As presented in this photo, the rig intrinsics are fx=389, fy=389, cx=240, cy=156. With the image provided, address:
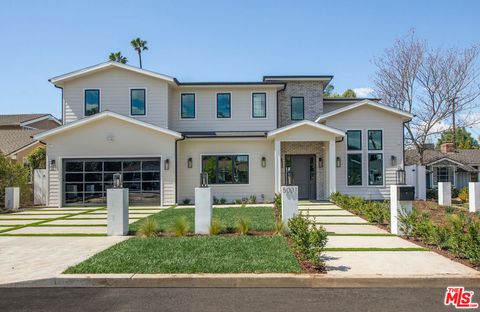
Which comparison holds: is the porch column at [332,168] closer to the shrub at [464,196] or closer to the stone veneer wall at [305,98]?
the stone veneer wall at [305,98]

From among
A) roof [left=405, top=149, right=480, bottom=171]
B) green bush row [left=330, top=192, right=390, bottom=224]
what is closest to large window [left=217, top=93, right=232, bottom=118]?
green bush row [left=330, top=192, right=390, bottom=224]

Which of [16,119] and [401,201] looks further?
[16,119]

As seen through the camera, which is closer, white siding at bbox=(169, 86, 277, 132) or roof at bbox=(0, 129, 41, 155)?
white siding at bbox=(169, 86, 277, 132)

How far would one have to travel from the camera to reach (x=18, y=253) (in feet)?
26.2

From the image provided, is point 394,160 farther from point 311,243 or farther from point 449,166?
point 311,243

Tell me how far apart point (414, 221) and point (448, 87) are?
18677 millimetres

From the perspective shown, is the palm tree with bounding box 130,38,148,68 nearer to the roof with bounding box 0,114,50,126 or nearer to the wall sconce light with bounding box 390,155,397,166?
the roof with bounding box 0,114,50,126

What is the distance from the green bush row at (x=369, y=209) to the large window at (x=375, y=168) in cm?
422

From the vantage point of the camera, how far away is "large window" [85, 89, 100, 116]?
20156 millimetres

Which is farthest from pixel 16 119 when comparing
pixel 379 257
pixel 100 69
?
pixel 379 257

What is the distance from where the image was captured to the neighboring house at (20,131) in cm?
2445

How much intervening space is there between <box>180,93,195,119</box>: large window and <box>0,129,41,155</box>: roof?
396 inches

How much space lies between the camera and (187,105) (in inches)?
830

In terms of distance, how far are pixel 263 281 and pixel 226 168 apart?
45.3ft
